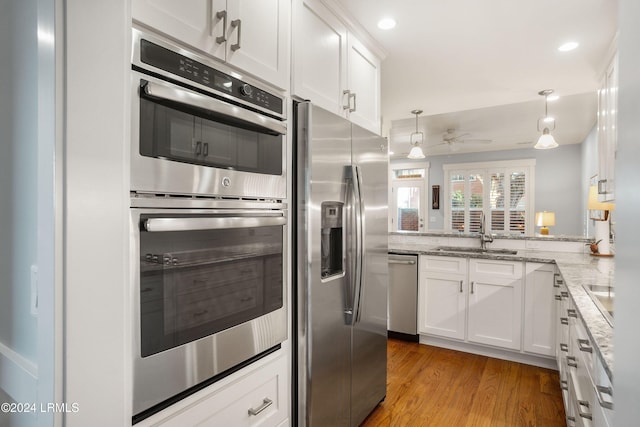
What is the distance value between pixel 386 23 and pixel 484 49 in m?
0.82

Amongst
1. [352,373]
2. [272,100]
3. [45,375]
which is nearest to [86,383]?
[45,375]

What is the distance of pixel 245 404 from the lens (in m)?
1.31

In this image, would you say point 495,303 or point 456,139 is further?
point 456,139

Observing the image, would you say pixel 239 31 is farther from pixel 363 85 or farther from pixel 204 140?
pixel 363 85

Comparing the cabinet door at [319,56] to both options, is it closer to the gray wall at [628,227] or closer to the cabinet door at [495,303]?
the gray wall at [628,227]

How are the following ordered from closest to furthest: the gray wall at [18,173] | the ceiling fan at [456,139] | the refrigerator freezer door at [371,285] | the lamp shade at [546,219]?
the gray wall at [18,173], the refrigerator freezer door at [371,285], the ceiling fan at [456,139], the lamp shade at [546,219]

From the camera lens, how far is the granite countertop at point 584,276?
1.09 metres

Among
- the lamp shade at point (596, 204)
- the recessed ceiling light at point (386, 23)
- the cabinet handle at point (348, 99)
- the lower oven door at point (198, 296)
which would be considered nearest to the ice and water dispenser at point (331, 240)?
the lower oven door at point (198, 296)

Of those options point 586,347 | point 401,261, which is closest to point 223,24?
point 586,347

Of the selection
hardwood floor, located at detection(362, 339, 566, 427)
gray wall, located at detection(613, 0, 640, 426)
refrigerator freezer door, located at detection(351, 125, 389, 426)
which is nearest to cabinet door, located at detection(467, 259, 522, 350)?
hardwood floor, located at detection(362, 339, 566, 427)

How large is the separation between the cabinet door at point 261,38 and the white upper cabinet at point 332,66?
0.27ft

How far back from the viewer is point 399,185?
884cm

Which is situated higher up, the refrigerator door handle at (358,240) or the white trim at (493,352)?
the refrigerator door handle at (358,240)

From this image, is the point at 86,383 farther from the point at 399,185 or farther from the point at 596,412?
the point at 399,185
